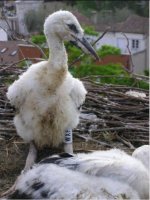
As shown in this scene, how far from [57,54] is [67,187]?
1567 mm

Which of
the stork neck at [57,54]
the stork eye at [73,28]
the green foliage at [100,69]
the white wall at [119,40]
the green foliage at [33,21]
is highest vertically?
the stork eye at [73,28]

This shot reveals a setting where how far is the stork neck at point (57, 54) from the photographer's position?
4.24m

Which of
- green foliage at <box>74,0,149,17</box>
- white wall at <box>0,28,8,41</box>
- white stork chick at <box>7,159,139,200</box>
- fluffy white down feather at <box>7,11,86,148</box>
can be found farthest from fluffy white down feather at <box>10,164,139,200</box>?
green foliage at <box>74,0,149,17</box>

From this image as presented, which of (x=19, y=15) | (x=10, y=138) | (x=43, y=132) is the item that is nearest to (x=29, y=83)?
(x=43, y=132)

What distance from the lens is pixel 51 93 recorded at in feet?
13.5

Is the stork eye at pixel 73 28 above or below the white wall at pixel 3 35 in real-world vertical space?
above

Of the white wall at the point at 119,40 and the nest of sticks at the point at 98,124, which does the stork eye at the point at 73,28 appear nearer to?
the nest of sticks at the point at 98,124

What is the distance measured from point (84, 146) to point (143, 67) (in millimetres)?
12632

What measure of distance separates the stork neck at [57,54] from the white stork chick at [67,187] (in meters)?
1.30

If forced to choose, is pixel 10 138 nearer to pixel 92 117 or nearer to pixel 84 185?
pixel 92 117

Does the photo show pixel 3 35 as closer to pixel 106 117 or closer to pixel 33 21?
pixel 106 117

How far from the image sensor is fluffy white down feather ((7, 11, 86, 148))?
4.14 meters

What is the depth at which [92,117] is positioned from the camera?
520cm

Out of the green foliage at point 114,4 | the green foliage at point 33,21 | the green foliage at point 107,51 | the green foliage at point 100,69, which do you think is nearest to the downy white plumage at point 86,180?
the green foliage at point 33,21
